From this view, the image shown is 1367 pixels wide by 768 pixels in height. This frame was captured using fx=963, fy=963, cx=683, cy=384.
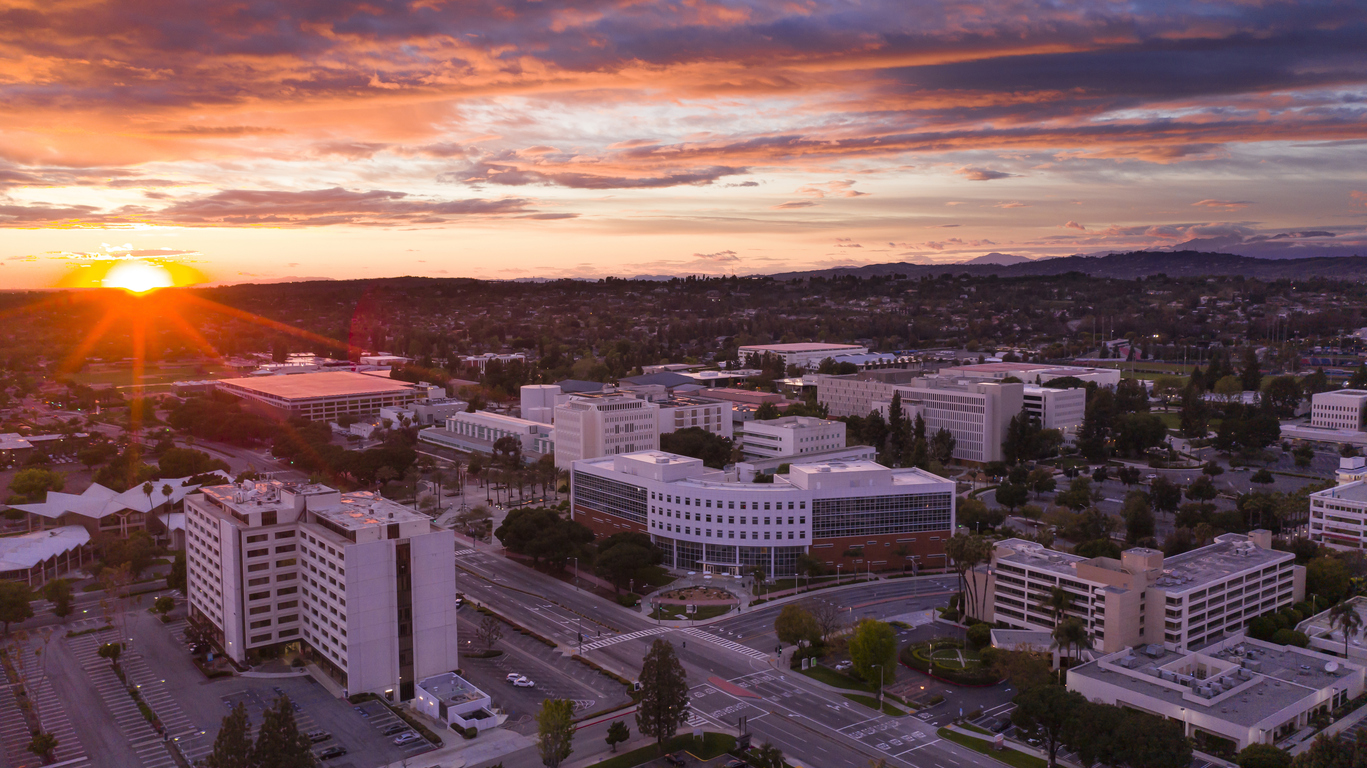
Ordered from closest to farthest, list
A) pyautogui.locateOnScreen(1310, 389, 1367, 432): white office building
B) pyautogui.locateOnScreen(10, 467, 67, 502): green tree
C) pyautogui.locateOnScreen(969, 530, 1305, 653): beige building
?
pyautogui.locateOnScreen(969, 530, 1305, 653): beige building, pyautogui.locateOnScreen(10, 467, 67, 502): green tree, pyautogui.locateOnScreen(1310, 389, 1367, 432): white office building

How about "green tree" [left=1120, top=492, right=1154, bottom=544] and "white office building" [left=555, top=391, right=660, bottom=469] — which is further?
"white office building" [left=555, top=391, right=660, bottom=469]

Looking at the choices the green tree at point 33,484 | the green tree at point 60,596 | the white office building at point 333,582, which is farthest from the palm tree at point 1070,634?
the green tree at point 33,484

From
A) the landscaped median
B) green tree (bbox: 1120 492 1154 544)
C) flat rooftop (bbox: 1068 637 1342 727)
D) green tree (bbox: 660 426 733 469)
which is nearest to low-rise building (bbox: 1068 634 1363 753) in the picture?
flat rooftop (bbox: 1068 637 1342 727)

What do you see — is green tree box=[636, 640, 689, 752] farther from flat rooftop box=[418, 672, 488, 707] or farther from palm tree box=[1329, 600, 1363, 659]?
palm tree box=[1329, 600, 1363, 659]

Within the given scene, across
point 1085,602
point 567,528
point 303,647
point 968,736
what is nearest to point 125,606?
point 303,647

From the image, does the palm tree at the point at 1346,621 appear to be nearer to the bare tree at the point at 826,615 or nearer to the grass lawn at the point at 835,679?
the grass lawn at the point at 835,679

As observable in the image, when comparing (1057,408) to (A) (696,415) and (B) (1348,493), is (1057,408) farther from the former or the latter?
(B) (1348,493)
